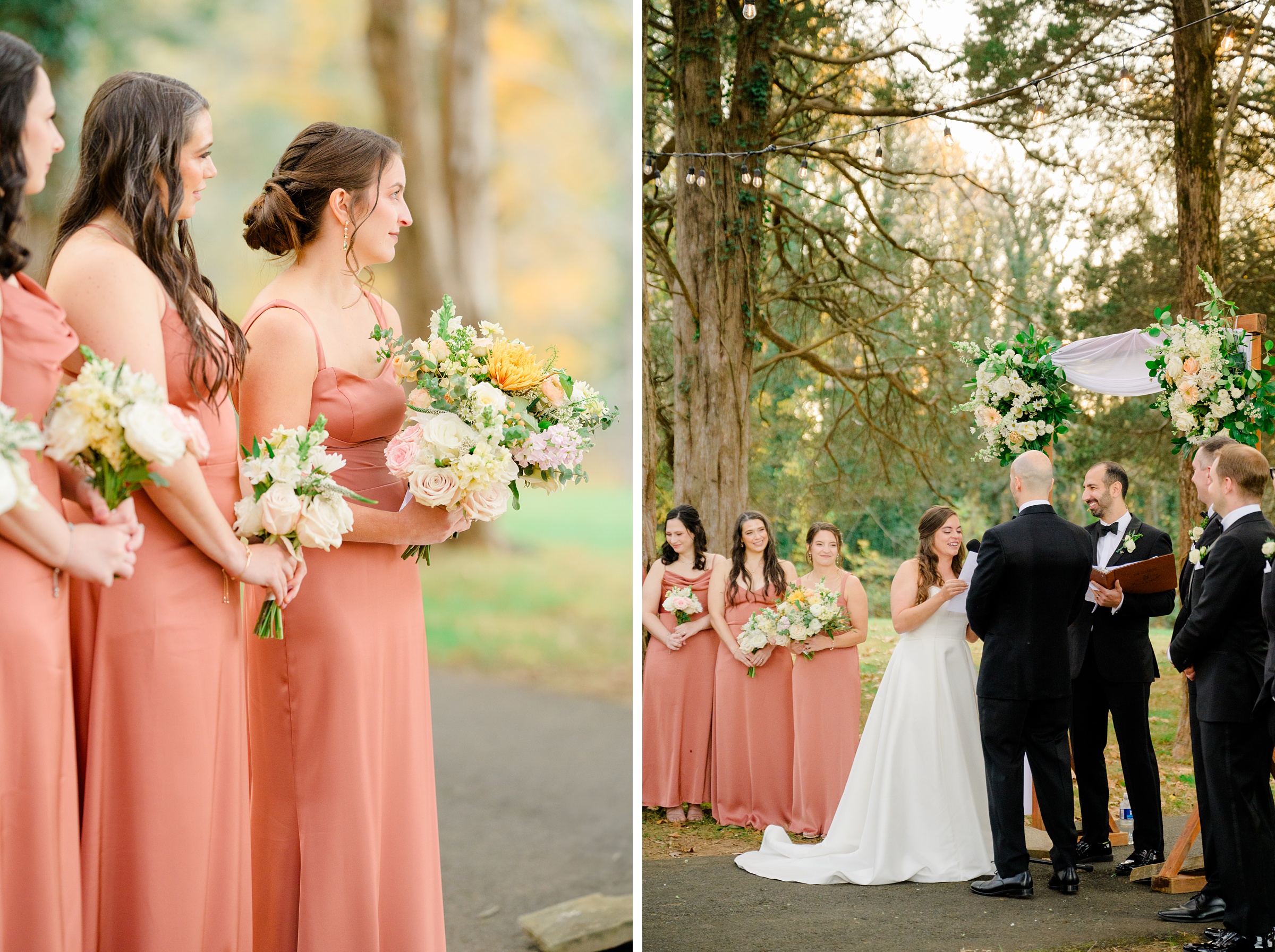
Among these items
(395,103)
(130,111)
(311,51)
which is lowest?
(130,111)

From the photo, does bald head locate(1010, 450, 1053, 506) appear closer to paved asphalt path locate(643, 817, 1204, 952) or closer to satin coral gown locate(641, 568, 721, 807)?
satin coral gown locate(641, 568, 721, 807)

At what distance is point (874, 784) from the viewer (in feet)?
16.0

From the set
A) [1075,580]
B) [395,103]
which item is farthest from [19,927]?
[395,103]

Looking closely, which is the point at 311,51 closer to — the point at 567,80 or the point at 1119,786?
the point at 567,80

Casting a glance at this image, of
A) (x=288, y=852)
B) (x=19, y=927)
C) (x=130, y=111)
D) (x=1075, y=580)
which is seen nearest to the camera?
(x=19, y=927)

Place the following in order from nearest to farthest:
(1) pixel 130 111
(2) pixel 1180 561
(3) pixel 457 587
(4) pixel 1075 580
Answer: (1) pixel 130 111 < (4) pixel 1075 580 < (2) pixel 1180 561 < (3) pixel 457 587

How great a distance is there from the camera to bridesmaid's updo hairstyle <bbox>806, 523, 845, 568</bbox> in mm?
5129

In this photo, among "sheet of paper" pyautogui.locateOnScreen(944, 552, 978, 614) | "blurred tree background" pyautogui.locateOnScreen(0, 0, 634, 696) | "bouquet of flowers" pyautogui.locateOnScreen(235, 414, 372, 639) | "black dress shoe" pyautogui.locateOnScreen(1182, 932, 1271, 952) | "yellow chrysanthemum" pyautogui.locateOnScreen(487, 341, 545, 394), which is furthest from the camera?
"blurred tree background" pyautogui.locateOnScreen(0, 0, 634, 696)

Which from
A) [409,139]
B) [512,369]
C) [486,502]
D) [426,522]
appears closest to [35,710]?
[426,522]

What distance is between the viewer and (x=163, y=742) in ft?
7.63

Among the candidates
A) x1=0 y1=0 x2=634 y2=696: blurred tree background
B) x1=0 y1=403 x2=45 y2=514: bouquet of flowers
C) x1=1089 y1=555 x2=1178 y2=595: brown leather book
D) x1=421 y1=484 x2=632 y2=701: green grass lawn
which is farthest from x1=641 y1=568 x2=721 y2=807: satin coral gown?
x1=0 y1=403 x2=45 y2=514: bouquet of flowers

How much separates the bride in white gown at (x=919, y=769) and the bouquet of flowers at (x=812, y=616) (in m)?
0.27

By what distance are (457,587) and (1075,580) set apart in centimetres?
655

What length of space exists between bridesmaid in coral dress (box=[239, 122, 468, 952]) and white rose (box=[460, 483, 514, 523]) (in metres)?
0.08
